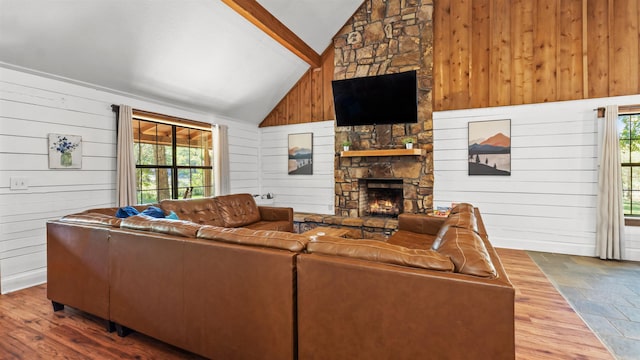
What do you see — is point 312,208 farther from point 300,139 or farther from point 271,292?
point 271,292

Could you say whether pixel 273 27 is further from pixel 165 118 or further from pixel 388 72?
pixel 165 118

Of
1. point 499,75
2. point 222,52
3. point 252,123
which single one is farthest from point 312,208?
point 499,75

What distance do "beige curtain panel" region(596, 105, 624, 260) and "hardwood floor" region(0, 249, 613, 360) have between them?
6.34ft

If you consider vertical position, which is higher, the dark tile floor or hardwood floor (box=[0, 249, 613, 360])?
the dark tile floor

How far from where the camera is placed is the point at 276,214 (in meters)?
4.63

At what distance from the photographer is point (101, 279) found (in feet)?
7.36

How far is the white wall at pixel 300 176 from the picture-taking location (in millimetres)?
5977

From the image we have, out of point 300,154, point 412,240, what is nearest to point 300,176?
point 300,154

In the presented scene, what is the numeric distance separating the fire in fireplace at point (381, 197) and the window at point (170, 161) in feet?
9.95

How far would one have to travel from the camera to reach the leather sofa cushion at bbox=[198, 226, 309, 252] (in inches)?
65.3

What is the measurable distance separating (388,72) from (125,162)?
443cm

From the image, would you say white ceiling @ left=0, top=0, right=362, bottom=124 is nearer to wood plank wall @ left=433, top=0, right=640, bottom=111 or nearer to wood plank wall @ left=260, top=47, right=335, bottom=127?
wood plank wall @ left=260, top=47, right=335, bottom=127


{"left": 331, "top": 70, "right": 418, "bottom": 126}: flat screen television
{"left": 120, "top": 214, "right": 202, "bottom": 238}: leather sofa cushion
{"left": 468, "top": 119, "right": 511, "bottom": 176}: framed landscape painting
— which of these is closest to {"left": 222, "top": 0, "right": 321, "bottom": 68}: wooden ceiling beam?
{"left": 331, "top": 70, "right": 418, "bottom": 126}: flat screen television

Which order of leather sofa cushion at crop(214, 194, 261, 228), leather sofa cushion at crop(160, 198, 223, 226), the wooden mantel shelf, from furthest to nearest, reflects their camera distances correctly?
the wooden mantel shelf → leather sofa cushion at crop(214, 194, 261, 228) → leather sofa cushion at crop(160, 198, 223, 226)
